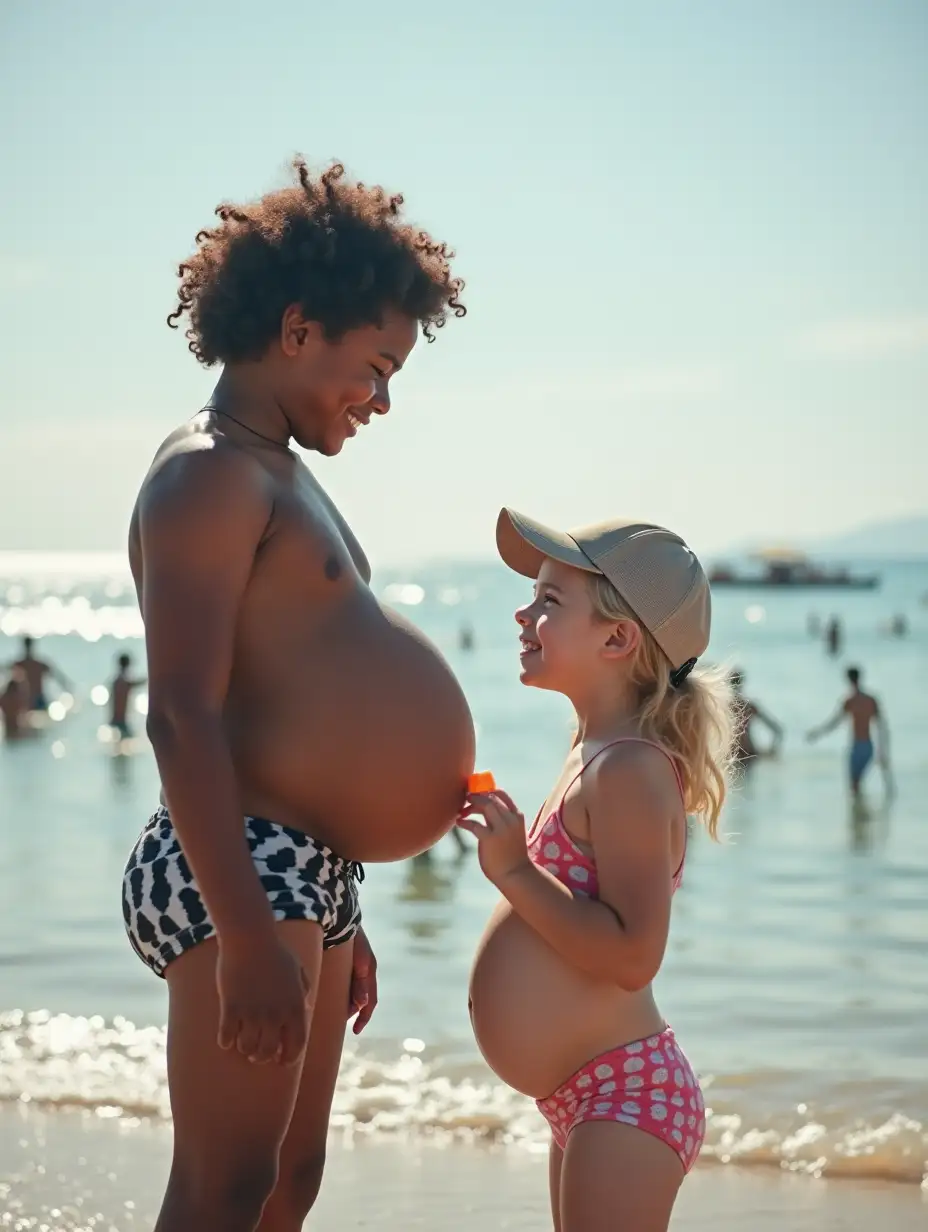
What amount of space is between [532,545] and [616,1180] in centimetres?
110

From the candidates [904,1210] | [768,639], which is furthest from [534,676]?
[768,639]

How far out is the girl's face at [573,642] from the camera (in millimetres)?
2803

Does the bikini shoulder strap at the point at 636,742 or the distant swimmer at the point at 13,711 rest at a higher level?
the bikini shoulder strap at the point at 636,742

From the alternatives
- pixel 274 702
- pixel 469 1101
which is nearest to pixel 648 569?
pixel 274 702

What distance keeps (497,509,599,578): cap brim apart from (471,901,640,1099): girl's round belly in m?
0.65

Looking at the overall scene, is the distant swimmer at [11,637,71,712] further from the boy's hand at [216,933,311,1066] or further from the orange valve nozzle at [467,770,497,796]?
the boy's hand at [216,933,311,1066]

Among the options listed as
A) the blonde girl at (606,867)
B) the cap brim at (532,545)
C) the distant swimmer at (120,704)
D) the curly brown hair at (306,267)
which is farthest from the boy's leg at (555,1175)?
the distant swimmer at (120,704)

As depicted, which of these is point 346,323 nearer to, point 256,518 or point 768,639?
point 256,518

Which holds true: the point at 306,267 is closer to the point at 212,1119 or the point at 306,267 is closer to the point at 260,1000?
the point at 260,1000

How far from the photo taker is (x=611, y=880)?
260 centimetres

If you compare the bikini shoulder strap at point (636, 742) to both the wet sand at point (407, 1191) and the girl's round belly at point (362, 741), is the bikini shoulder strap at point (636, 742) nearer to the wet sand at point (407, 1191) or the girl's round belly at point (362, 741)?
the girl's round belly at point (362, 741)

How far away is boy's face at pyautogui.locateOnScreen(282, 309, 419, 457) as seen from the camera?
253 cm

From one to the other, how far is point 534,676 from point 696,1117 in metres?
0.82

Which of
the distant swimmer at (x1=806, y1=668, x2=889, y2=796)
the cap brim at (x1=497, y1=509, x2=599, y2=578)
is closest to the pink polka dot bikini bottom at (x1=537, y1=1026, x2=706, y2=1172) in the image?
the cap brim at (x1=497, y1=509, x2=599, y2=578)
